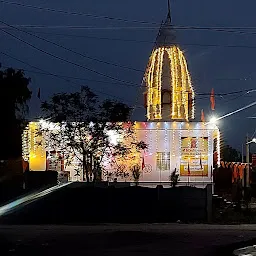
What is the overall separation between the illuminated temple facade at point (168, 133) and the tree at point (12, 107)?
64.8 inches

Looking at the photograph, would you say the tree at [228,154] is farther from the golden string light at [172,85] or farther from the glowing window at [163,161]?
the glowing window at [163,161]

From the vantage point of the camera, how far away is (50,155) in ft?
146

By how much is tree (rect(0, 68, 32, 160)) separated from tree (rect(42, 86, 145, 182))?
1.95 metres

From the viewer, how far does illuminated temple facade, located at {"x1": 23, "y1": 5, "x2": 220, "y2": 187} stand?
4684 cm

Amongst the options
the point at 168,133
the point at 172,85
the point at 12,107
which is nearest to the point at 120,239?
the point at 12,107

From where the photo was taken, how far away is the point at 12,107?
3738cm

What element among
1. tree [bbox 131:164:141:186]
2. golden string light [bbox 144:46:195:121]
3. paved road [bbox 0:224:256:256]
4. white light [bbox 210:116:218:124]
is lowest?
paved road [bbox 0:224:256:256]

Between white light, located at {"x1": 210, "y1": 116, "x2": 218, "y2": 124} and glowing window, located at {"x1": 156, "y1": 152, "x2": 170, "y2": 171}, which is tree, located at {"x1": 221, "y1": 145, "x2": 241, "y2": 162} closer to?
white light, located at {"x1": 210, "y1": 116, "x2": 218, "y2": 124}

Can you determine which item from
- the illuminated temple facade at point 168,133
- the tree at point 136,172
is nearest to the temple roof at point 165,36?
the illuminated temple facade at point 168,133

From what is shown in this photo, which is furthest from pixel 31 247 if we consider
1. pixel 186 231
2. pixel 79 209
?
pixel 79 209

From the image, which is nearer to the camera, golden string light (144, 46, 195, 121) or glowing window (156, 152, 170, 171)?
glowing window (156, 152, 170, 171)

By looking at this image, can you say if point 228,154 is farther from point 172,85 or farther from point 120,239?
point 120,239

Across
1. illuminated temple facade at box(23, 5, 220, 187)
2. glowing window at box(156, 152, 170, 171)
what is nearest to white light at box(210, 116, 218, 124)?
illuminated temple facade at box(23, 5, 220, 187)

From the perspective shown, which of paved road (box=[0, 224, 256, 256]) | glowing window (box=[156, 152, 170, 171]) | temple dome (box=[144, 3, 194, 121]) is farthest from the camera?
temple dome (box=[144, 3, 194, 121])
